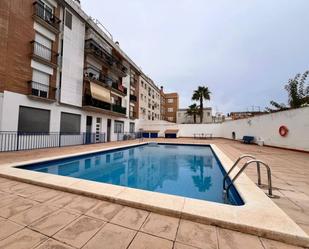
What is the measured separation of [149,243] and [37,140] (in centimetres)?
1237

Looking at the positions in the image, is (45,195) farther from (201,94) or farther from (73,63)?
(201,94)

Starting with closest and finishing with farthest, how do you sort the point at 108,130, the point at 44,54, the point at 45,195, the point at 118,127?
the point at 45,195
the point at 44,54
the point at 108,130
the point at 118,127

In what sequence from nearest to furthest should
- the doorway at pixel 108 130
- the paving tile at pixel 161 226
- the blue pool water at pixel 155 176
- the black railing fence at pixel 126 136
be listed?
the paving tile at pixel 161 226
the blue pool water at pixel 155 176
the doorway at pixel 108 130
the black railing fence at pixel 126 136

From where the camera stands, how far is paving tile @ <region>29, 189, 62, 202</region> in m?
3.22

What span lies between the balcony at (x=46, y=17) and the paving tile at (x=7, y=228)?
14.3 m

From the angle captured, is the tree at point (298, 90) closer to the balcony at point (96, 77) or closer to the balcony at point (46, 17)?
the balcony at point (96, 77)

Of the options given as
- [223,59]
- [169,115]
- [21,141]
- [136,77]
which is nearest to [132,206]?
Answer: [21,141]

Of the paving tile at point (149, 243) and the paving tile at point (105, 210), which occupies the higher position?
the paving tile at point (149, 243)

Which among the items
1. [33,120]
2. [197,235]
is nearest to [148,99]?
[33,120]

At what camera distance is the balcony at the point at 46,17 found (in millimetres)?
11011

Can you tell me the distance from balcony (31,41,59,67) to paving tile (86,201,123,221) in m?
12.7

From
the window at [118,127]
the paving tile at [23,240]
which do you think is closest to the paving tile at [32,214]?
the paving tile at [23,240]

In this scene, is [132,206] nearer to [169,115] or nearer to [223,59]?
[223,59]

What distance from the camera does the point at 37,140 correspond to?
35.7ft
